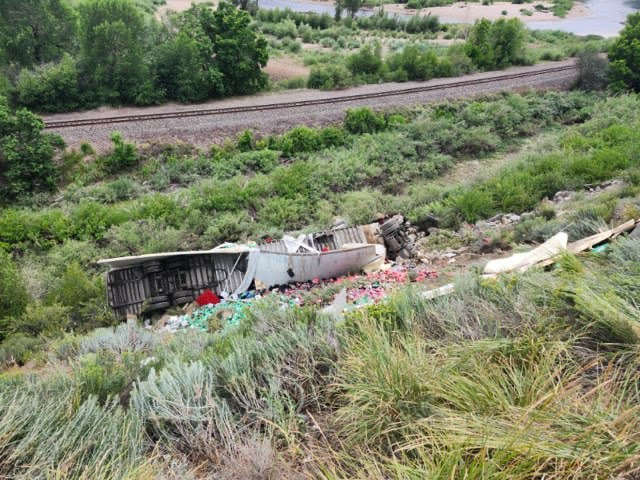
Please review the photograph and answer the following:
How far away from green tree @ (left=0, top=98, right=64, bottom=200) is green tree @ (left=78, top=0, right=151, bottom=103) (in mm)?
6105

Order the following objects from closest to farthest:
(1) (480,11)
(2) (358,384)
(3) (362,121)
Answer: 1. (2) (358,384)
2. (3) (362,121)
3. (1) (480,11)

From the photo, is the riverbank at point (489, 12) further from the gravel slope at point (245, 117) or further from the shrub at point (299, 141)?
the shrub at point (299, 141)

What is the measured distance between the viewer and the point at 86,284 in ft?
39.7

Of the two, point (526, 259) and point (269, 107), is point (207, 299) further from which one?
point (269, 107)

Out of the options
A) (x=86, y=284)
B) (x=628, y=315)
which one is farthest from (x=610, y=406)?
(x=86, y=284)

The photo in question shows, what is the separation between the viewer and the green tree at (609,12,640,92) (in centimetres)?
3023

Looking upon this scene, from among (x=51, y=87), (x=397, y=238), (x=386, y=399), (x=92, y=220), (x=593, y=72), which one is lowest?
(x=397, y=238)

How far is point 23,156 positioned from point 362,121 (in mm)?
15992

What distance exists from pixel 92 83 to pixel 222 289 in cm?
1795

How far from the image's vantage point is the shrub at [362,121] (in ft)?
80.5

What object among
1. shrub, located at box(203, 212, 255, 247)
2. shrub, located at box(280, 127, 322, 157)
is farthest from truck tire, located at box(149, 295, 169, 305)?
shrub, located at box(280, 127, 322, 157)

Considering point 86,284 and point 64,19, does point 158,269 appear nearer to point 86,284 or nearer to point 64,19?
point 86,284

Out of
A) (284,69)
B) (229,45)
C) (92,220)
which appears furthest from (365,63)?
(92,220)

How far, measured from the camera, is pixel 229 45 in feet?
88.5
